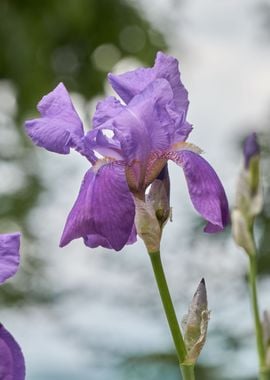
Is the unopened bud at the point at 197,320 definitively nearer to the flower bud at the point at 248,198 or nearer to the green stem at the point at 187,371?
the green stem at the point at 187,371

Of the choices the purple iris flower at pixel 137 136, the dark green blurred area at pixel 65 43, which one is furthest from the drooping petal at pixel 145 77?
the dark green blurred area at pixel 65 43

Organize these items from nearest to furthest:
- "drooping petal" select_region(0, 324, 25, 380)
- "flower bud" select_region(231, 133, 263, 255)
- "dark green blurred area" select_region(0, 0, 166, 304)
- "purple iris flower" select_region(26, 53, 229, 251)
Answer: "drooping petal" select_region(0, 324, 25, 380), "purple iris flower" select_region(26, 53, 229, 251), "flower bud" select_region(231, 133, 263, 255), "dark green blurred area" select_region(0, 0, 166, 304)

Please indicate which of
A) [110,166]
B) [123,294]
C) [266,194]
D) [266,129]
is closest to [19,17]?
[266,194]

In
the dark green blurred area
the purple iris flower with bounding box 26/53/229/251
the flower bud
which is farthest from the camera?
the dark green blurred area

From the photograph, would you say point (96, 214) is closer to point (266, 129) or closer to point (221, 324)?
point (221, 324)

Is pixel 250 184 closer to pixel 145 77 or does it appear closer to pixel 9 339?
pixel 145 77

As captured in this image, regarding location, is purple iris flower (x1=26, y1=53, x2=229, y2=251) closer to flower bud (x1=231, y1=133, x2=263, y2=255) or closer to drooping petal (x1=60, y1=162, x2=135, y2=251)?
drooping petal (x1=60, y1=162, x2=135, y2=251)

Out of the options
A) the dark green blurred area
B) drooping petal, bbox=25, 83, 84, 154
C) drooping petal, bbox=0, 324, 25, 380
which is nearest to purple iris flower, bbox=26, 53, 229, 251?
drooping petal, bbox=25, 83, 84, 154
